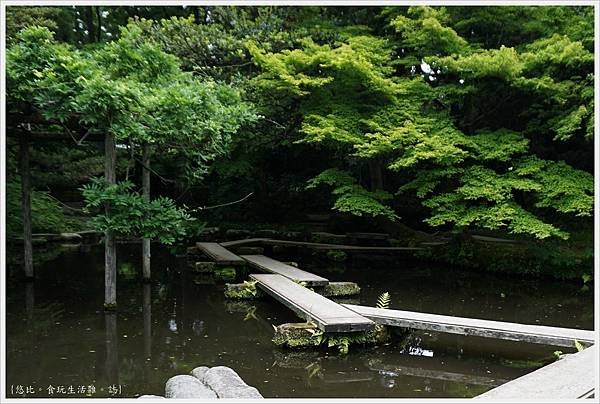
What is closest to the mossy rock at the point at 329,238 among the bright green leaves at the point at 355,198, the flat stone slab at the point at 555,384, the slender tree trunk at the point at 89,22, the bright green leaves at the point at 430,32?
the bright green leaves at the point at 355,198

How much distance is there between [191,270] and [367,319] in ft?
26.0

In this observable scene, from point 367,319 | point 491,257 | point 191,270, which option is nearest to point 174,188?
point 191,270

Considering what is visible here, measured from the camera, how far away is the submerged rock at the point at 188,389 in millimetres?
4496

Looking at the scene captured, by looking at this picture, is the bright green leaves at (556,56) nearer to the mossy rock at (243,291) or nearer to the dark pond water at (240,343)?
the dark pond water at (240,343)

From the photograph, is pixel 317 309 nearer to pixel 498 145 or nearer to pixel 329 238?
pixel 498 145

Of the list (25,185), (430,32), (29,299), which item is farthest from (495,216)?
(25,185)

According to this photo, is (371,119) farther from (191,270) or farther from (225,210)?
(225,210)

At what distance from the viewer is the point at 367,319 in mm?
6543

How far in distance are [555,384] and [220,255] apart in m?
9.46

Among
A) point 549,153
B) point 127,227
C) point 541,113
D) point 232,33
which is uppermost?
point 232,33

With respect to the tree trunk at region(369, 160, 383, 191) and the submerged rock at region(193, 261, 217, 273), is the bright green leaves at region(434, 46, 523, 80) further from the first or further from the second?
the submerged rock at region(193, 261, 217, 273)

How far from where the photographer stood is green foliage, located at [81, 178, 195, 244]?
7883 millimetres

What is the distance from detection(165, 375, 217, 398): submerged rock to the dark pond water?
0.55 meters

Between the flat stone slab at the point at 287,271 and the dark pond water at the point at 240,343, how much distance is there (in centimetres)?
70
